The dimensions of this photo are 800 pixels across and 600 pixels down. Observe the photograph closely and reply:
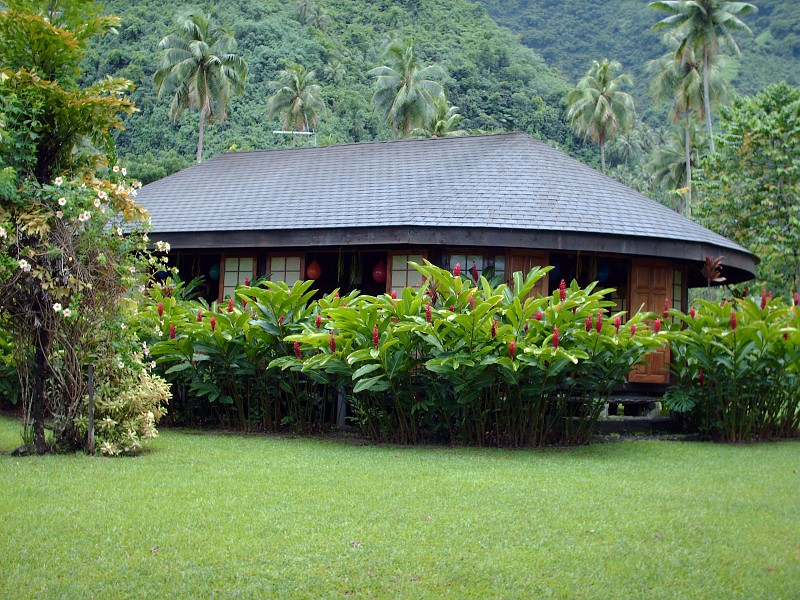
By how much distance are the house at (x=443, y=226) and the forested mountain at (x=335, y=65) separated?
3207 cm

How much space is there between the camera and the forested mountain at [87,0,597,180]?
4872cm

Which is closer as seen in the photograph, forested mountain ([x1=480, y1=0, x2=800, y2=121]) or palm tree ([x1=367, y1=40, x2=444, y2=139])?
palm tree ([x1=367, y1=40, x2=444, y2=139])

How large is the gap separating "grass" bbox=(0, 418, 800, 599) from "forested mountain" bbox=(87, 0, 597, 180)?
39.3m

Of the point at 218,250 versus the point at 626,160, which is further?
the point at 626,160

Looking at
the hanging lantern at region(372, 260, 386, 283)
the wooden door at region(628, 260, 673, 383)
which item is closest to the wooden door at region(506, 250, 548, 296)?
the wooden door at region(628, 260, 673, 383)

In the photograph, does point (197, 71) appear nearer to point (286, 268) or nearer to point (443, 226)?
point (286, 268)

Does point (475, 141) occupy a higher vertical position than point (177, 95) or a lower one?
lower

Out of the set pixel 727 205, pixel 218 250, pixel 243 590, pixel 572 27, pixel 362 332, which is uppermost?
pixel 572 27

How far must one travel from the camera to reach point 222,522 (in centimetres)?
534

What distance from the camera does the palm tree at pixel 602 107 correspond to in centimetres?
4725

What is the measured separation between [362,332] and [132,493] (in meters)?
3.30

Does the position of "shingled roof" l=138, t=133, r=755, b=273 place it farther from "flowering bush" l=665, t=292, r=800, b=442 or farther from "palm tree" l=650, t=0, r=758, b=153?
"palm tree" l=650, t=0, r=758, b=153

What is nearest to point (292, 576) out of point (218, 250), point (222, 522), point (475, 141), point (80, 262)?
point (222, 522)

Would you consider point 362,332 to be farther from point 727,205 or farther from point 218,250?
point 727,205
